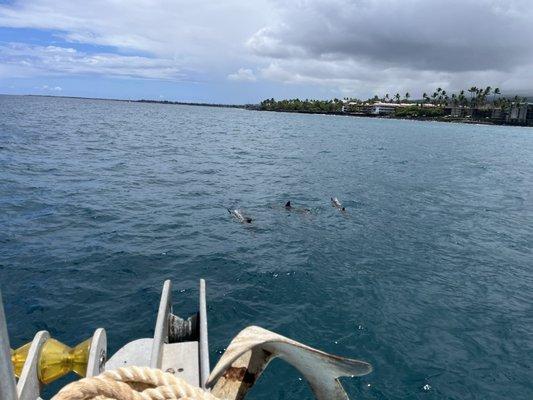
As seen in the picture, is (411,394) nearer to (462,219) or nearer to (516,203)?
(462,219)

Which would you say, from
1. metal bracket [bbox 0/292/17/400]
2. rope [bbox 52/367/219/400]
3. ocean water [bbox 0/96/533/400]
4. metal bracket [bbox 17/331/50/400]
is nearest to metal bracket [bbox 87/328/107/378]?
metal bracket [bbox 17/331/50/400]

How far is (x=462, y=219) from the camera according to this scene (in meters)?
26.6

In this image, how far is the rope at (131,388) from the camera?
2584 millimetres

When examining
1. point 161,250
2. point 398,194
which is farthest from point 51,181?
point 398,194

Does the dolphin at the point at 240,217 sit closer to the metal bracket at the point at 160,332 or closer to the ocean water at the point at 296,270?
the ocean water at the point at 296,270

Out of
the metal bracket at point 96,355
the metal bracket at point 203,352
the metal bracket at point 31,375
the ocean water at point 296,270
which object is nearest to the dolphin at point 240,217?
the ocean water at point 296,270

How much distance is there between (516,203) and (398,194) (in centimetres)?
947

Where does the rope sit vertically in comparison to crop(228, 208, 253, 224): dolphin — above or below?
above

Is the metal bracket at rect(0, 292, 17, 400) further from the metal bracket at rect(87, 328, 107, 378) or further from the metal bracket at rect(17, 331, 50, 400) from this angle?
the metal bracket at rect(87, 328, 107, 378)

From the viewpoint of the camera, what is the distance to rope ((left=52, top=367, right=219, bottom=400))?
8.48 ft

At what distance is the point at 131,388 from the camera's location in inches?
107

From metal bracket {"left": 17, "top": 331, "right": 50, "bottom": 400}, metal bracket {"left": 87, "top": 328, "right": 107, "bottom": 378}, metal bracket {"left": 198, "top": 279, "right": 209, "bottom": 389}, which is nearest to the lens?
metal bracket {"left": 17, "top": 331, "right": 50, "bottom": 400}

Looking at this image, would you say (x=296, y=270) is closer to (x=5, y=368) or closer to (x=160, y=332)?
(x=160, y=332)

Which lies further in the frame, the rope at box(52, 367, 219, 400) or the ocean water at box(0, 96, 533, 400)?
the ocean water at box(0, 96, 533, 400)
